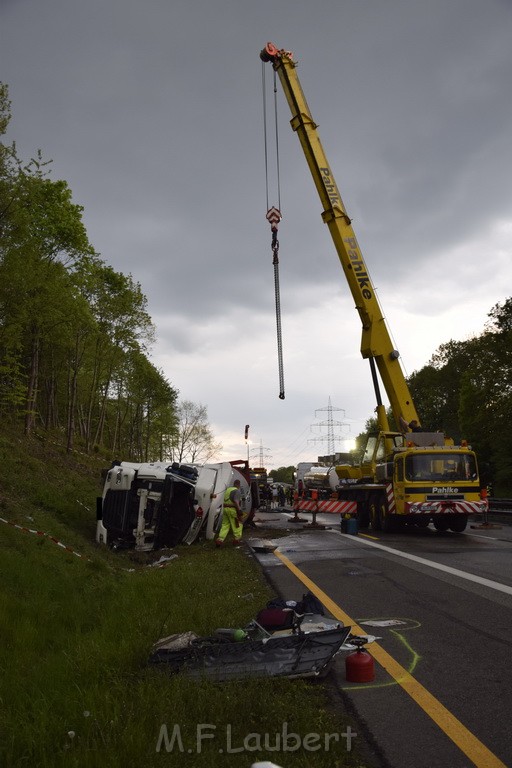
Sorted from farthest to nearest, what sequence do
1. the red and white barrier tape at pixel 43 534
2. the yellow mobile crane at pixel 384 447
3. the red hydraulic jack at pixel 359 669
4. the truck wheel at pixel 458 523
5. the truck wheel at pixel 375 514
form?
the truck wheel at pixel 375 514 < the truck wheel at pixel 458 523 < the yellow mobile crane at pixel 384 447 < the red and white barrier tape at pixel 43 534 < the red hydraulic jack at pixel 359 669

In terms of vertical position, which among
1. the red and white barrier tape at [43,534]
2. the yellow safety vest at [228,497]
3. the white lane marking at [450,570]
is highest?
the yellow safety vest at [228,497]

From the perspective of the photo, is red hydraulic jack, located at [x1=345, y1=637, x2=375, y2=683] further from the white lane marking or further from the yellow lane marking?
the white lane marking

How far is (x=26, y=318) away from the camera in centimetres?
1970

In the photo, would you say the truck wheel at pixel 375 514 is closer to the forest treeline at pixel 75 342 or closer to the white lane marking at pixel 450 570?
the white lane marking at pixel 450 570

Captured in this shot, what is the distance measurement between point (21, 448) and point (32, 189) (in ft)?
34.8

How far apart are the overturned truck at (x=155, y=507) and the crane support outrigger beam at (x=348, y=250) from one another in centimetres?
643

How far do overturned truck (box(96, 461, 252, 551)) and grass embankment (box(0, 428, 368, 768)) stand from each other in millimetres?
2469

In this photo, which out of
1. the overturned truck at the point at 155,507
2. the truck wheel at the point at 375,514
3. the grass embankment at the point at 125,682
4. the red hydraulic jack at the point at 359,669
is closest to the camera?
the grass embankment at the point at 125,682

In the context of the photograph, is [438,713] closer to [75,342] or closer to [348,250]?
[348,250]

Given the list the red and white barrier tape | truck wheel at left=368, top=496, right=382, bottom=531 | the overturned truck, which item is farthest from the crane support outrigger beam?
the red and white barrier tape

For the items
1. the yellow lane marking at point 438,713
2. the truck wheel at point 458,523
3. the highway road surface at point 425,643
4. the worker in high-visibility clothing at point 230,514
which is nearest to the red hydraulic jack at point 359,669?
the highway road surface at point 425,643

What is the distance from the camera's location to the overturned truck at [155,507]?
13969 mm

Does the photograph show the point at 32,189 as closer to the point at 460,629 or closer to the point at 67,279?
the point at 67,279

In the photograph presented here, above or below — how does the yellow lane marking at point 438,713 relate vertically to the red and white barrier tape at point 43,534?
below
